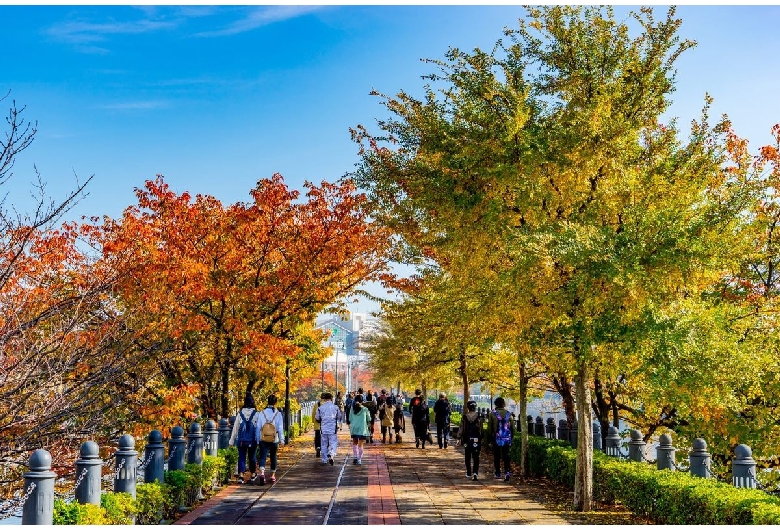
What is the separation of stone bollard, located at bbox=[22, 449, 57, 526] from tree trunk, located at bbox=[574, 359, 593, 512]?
8.32 meters

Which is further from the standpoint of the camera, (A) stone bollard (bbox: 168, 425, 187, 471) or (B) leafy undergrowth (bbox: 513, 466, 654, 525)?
(A) stone bollard (bbox: 168, 425, 187, 471)

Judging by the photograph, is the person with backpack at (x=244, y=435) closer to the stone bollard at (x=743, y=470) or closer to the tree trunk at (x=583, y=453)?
the tree trunk at (x=583, y=453)

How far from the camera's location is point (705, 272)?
11.4 metres

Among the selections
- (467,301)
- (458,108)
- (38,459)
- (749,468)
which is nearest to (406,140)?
(458,108)

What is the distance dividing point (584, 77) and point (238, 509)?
8638 millimetres

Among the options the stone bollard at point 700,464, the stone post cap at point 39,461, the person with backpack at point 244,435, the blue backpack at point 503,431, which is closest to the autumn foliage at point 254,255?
the person with backpack at point 244,435

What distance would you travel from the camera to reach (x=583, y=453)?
13.3 m

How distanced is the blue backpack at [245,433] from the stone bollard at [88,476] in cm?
735

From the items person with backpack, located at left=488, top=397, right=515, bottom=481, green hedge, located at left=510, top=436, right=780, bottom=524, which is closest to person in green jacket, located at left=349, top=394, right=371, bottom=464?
person with backpack, located at left=488, top=397, right=515, bottom=481

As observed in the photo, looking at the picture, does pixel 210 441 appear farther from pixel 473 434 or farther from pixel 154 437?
pixel 473 434

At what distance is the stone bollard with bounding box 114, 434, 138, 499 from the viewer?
10.1 meters

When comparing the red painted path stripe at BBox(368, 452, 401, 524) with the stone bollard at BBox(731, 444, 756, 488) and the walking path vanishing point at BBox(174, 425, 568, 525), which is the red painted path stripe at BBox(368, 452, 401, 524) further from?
the stone bollard at BBox(731, 444, 756, 488)

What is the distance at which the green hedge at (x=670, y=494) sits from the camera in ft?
31.1

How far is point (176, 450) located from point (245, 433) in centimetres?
285
